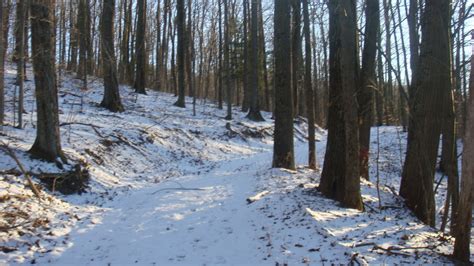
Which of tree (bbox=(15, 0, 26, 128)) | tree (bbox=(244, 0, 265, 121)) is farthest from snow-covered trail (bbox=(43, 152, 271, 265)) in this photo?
tree (bbox=(244, 0, 265, 121))

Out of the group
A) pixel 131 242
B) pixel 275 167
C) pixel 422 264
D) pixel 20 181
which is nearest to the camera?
pixel 422 264

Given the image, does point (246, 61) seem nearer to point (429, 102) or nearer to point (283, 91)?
point (283, 91)

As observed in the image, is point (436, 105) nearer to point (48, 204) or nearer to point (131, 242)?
point (131, 242)

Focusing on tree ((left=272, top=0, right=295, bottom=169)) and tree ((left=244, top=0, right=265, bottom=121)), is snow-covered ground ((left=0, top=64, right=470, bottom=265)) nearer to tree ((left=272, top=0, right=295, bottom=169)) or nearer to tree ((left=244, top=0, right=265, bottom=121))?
tree ((left=272, top=0, right=295, bottom=169))

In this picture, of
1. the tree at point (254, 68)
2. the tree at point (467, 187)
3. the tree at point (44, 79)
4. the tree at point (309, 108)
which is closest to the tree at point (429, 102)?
the tree at point (467, 187)

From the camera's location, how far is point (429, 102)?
8.69 m

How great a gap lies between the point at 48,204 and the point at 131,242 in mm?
2271

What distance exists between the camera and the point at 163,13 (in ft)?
125

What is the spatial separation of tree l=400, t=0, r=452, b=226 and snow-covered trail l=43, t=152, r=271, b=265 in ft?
12.6

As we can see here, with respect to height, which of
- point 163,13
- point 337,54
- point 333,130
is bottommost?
point 333,130

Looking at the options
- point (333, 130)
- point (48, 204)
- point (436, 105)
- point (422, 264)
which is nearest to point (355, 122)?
point (333, 130)

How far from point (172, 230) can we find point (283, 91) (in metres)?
6.24

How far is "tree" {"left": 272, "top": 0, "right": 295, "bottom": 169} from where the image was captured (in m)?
12.3

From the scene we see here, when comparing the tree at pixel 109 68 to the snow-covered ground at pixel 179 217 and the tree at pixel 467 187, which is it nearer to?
the snow-covered ground at pixel 179 217
